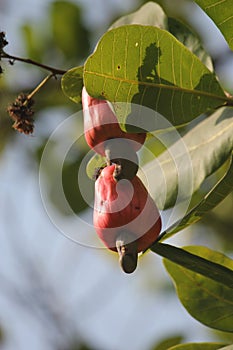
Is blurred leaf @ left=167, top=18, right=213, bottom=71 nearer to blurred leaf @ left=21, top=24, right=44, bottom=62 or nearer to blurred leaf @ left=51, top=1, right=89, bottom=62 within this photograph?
blurred leaf @ left=51, top=1, right=89, bottom=62

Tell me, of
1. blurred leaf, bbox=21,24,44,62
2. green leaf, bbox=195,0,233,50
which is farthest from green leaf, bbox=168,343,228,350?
blurred leaf, bbox=21,24,44,62

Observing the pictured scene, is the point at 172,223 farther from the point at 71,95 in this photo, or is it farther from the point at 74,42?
the point at 74,42

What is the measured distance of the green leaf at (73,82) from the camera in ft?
4.64

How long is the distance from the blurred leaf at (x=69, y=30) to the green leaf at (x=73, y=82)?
107 cm

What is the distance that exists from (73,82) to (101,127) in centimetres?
17

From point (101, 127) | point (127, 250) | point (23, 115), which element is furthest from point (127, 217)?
point (23, 115)

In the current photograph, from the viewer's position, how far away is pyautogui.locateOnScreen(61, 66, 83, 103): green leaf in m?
1.41

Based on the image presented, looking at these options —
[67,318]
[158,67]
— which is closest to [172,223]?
[158,67]

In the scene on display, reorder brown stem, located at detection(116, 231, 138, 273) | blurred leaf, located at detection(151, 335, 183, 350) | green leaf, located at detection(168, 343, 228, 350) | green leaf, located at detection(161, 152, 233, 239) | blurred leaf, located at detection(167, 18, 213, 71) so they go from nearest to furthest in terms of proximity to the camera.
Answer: brown stem, located at detection(116, 231, 138, 273)
green leaf, located at detection(161, 152, 233, 239)
green leaf, located at detection(168, 343, 228, 350)
blurred leaf, located at detection(167, 18, 213, 71)
blurred leaf, located at detection(151, 335, 183, 350)

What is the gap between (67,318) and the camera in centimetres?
287

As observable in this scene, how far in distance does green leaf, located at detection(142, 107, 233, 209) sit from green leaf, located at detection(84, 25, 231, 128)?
0.22 m

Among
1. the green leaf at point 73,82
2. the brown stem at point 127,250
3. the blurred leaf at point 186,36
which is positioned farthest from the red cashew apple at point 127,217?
the blurred leaf at point 186,36

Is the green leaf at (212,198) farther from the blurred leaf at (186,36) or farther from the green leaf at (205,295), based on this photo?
the blurred leaf at (186,36)

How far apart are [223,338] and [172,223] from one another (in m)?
0.81
